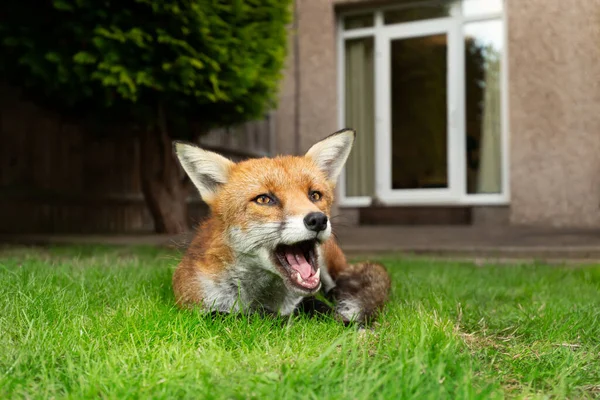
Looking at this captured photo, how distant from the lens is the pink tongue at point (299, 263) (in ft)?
8.05

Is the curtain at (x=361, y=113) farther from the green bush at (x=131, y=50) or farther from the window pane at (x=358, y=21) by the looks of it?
the green bush at (x=131, y=50)

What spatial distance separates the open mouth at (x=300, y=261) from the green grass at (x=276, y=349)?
0.72ft

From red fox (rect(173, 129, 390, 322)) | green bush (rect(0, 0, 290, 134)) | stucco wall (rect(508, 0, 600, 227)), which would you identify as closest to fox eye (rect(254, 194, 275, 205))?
red fox (rect(173, 129, 390, 322))

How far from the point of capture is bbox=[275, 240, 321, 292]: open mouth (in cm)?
243

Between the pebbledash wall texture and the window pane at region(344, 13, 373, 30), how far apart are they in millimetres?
2378

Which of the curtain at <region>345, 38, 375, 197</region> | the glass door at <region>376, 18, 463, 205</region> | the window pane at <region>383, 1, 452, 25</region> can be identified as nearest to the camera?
the glass door at <region>376, 18, 463, 205</region>

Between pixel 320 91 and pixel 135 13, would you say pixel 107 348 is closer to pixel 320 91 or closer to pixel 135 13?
pixel 135 13

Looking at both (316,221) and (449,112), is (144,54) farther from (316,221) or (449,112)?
(449,112)

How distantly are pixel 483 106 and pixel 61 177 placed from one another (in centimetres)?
693

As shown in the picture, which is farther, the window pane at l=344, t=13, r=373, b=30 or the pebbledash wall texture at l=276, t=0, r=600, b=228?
the window pane at l=344, t=13, r=373, b=30

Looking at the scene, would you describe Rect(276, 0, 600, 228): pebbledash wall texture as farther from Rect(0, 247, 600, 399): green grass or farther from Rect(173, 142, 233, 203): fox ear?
Rect(173, 142, 233, 203): fox ear

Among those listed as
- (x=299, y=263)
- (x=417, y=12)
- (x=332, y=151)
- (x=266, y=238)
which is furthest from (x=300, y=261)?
(x=417, y=12)

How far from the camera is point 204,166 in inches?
108

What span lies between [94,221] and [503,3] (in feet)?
24.5
